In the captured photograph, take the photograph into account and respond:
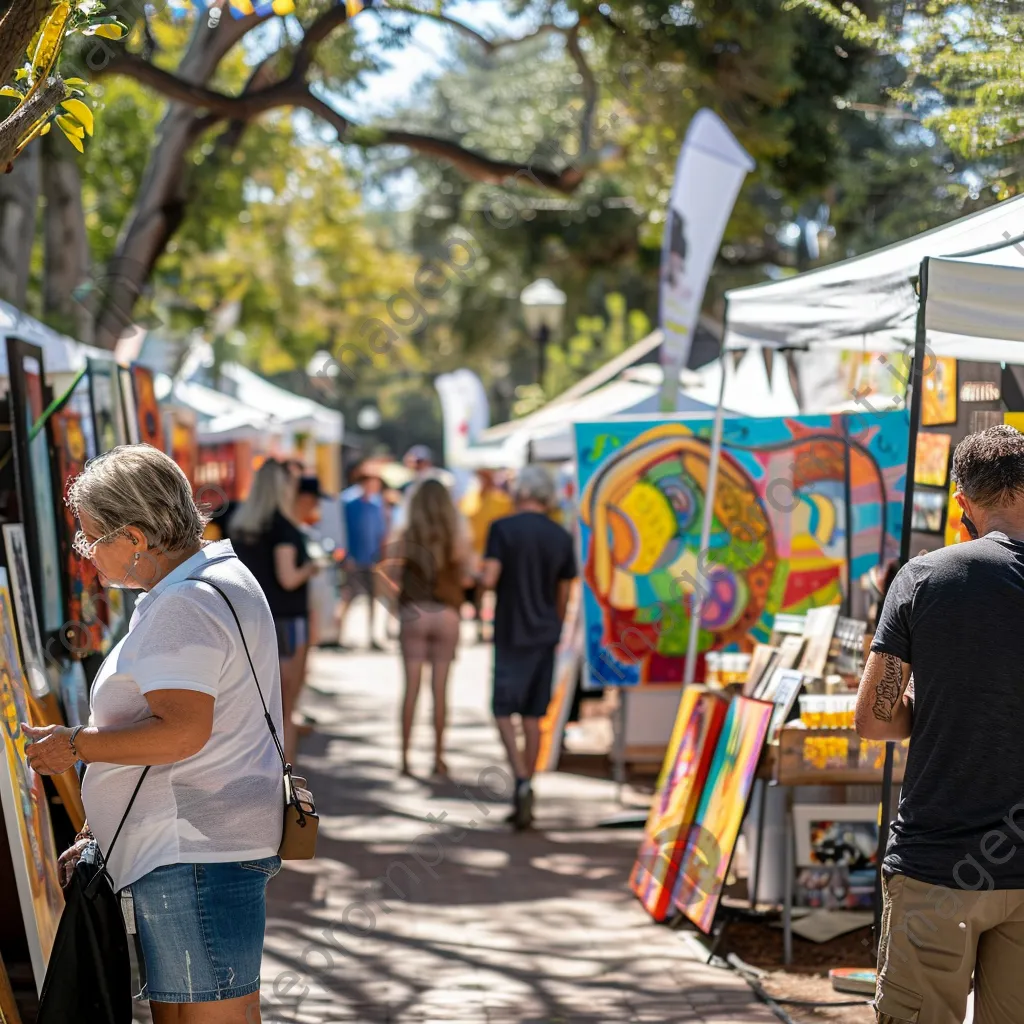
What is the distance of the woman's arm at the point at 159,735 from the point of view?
2896 mm

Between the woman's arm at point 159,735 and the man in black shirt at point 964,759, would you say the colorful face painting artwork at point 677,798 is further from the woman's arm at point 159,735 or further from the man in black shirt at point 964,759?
the woman's arm at point 159,735

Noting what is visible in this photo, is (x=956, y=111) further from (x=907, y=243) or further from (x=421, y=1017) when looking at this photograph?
(x=421, y=1017)

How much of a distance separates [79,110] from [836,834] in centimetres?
420

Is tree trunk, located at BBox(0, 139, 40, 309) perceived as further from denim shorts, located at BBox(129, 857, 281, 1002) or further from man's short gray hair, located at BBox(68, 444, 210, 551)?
denim shorts, located at BBox(129, 857, 281, 1002)

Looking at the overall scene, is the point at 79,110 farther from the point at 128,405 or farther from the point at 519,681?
the point at 519,681

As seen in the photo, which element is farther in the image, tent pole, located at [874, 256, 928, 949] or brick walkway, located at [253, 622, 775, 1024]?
brick walkway, located at [253, 622, 775, 1024]

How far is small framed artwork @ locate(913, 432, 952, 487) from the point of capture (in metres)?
5.00

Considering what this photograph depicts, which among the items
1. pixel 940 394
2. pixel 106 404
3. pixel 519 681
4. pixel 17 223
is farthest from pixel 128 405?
pixel 17 223

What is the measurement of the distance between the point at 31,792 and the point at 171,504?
1631 millimetres

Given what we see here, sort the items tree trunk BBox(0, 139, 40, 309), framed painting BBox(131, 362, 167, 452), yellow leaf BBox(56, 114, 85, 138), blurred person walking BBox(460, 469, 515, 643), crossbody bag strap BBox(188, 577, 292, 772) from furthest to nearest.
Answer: blurred person walking BBox(460, 469, 515, 643), tree trunk BBox(0, 139, 40, 309), framed painting BBox(131, 362, 167, 452), yellow leaf BBox(56, 114, 85, 138), crossbody bag strap BBox(188, 577, 292, 772)

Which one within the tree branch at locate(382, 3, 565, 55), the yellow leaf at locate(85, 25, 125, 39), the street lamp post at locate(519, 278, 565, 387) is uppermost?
the tree branch at locate(382, 3, 565, 55)

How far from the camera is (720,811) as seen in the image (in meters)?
5.91

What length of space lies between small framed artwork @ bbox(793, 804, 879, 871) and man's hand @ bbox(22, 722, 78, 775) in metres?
3.69

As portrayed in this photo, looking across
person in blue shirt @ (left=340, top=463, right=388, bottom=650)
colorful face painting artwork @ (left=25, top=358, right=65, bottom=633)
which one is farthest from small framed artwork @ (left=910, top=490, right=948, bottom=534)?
person in blue shirt @ (left=340, top=463, right=388, bottom=650)
